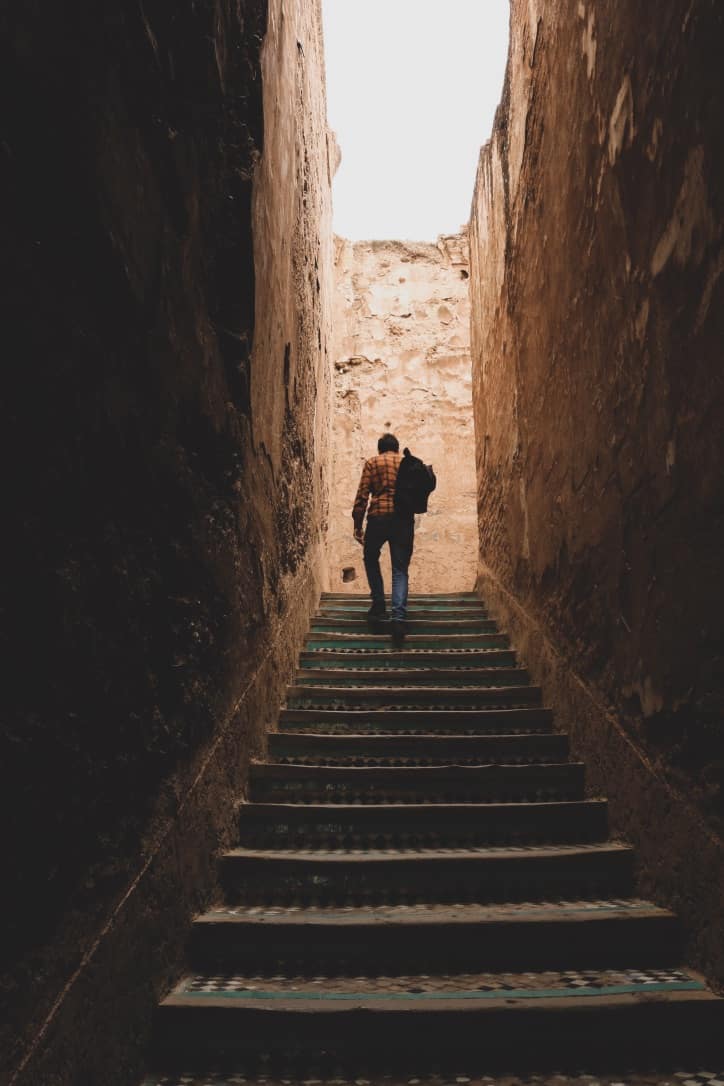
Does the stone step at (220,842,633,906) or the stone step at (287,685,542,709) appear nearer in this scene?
the stone step at (220,842,633,906)

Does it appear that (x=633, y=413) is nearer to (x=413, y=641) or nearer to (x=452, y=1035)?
(x=452, y=1035)

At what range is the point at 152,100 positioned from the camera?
159 cm

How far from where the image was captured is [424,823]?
7.84 ft

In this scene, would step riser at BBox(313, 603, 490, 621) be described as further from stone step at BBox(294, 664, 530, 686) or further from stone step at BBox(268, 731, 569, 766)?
stone step at BBox(268, 731, 569, 766)

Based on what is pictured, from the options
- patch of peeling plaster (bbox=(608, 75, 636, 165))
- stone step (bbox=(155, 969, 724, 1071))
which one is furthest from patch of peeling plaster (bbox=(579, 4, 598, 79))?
stone step (bbox=(155, 969, 724, 1071))

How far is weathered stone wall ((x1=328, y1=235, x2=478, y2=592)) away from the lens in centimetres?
830

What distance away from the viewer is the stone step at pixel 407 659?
3785 millimetres

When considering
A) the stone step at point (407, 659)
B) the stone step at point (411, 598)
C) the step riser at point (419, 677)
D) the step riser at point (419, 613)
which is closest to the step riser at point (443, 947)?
the step riser at point (419, 677)

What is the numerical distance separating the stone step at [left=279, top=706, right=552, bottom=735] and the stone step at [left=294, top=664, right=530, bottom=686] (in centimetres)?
44

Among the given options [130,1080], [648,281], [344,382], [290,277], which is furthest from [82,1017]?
[344,382]

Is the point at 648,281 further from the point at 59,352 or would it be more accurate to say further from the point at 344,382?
the point at 344,382

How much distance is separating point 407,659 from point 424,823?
1.47 meters

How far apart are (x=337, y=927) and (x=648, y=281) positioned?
203 centimetres

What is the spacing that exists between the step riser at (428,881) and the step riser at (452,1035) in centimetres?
50
